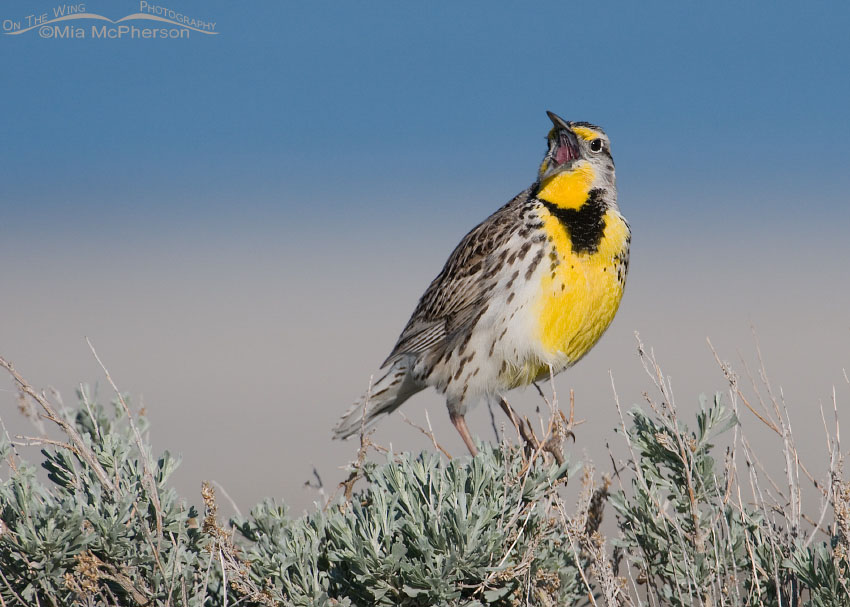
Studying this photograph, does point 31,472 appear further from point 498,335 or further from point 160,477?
point 498,335

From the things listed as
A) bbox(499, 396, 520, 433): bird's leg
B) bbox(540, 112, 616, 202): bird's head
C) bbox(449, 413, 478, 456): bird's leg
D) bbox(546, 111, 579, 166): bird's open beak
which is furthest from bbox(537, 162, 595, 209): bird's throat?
bbox(449, 413, 478, 456): bird's leg

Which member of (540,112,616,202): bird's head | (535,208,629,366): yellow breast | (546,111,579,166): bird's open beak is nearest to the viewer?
(535,208,629,366): yellow breast

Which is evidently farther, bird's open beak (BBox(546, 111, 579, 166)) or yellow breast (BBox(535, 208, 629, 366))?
bird's open beak (BBox(546, 111, 579, 166))

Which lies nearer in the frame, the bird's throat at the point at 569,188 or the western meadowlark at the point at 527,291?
the western meadowlark at the point at 527,291

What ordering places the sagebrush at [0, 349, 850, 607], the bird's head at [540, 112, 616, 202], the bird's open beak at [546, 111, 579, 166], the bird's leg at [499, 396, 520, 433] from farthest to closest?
the bird's open beak at [546, 111, 579, 166]
the bird's head at [540, 112, 616, 202]
the bird's leg at [499, 396, 520, 433]
the sagebrush at [0, 349, 850, 607]

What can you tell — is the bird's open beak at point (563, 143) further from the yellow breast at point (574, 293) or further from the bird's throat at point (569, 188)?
the yellow breast at point (574, 293)

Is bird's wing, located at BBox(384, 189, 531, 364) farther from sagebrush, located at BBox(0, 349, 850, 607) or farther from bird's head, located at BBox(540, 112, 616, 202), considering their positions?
sagebrush, located at BBox(0, 349, 850, 607)

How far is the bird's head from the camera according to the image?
4.22 m

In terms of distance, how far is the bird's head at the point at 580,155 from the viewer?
422 cm

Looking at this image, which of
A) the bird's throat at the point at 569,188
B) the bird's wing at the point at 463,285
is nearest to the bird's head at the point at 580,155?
the bird's throat at the point at 569,188

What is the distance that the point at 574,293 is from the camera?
3777 mm

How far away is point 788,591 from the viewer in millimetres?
2855

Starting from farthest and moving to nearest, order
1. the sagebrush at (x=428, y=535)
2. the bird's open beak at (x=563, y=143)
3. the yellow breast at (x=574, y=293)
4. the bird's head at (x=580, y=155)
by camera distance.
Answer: the bird's open beak at (x=563, y=143) → the bird's head at (x=580, y=155) → the yellow breast at (x=574, y=293) → the sagebrush at (x=428, y=535)

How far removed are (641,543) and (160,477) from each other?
1.61m
